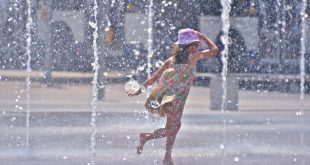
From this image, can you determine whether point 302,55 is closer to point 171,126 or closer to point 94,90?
point 94,90

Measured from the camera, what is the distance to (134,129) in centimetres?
858

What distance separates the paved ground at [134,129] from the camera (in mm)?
6691

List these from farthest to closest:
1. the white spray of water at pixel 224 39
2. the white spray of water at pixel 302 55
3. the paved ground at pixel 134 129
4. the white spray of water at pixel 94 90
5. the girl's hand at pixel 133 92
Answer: the white spray of water at pixel 302 55 < the white spray of water at pixel 224 39 < the white spray of water at pixel 94 90 < the paved ground at pixel 134 129 < the girl's hand at pixel 133 92

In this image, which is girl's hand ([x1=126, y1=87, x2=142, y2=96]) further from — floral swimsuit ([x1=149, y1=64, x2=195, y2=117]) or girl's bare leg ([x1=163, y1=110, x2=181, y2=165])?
girl's bare leg ([x1=163, y1=110, x2=181, y2=165])

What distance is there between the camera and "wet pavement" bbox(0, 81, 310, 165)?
6.69 metres

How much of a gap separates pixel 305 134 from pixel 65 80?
16.3ft

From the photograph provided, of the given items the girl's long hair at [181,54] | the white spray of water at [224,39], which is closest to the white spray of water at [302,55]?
the white spray of water at [224,39]

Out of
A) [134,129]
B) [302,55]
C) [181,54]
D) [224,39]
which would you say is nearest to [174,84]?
[181,54]

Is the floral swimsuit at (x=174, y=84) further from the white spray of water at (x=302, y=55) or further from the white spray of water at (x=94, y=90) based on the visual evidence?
the white spray of water at (x=302, y=55)

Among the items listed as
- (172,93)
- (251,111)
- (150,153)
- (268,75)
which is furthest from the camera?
(268,75)

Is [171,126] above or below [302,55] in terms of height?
above

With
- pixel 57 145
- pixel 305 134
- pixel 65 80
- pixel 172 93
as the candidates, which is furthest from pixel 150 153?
pixel 65 80

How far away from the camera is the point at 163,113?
5.74 m

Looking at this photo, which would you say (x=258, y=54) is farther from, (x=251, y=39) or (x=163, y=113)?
(x=163, y=113)
